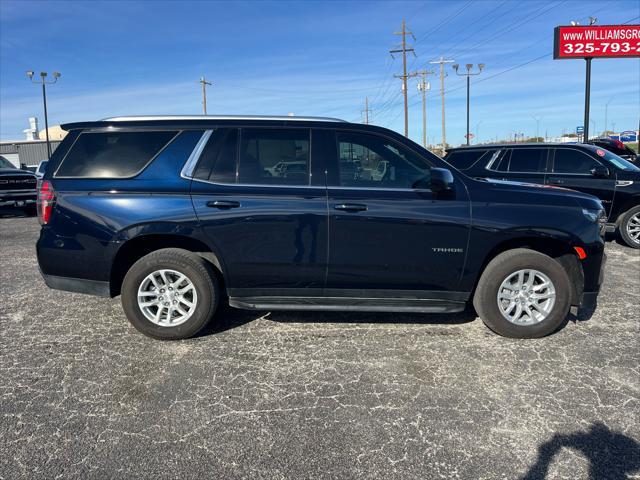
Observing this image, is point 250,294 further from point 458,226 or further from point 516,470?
point 516,470

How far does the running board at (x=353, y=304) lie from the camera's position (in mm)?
4164

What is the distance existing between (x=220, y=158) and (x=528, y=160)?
20.9 feet

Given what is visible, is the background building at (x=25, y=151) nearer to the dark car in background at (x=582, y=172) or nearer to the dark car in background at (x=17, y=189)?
the dark car in background at (x=17, y=189)

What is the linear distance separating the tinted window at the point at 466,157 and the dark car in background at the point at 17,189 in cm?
1063

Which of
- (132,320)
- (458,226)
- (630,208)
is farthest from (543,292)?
(630,208)

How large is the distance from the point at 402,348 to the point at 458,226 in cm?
115

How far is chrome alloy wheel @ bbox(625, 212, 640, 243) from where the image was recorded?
822 centimetres

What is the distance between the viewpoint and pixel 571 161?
327 inches

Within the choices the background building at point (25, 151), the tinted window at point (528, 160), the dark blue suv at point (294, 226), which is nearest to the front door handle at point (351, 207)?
the dark blue suv at point (294, 226)

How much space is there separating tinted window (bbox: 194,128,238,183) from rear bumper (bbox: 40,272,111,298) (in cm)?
130

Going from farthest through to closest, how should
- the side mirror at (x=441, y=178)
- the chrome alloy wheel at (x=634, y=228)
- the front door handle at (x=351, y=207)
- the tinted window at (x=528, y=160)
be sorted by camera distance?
the tinted window at (x=528, y=160) < the chrome alloy wheel at (x=634, y=228) < the front door handle at (x=351, y=207) < the side mirror at (x=441, y=178)

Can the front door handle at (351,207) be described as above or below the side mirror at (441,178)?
below

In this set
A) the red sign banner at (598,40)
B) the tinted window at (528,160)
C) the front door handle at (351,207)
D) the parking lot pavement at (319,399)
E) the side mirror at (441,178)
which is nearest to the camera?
the parking lot pavement at (319,399)

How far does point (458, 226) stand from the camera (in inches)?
159
